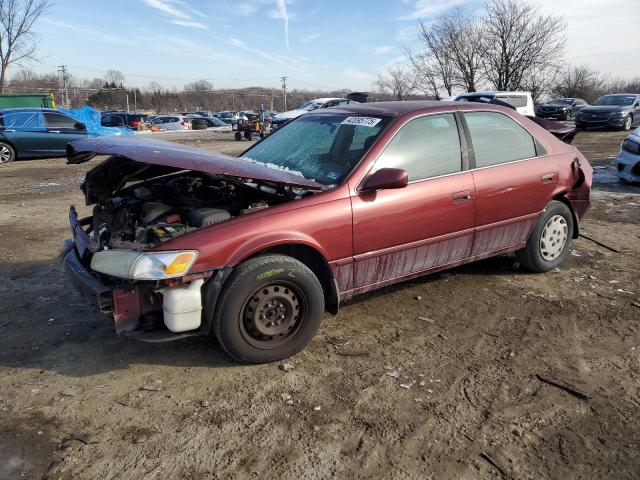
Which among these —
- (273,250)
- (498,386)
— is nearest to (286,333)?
(273,250)

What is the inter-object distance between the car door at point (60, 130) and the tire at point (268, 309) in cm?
1276

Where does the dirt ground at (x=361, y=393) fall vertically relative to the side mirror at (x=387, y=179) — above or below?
below

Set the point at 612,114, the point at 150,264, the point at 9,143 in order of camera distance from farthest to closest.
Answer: the point at 612,114
the point at 9,143
the point at 150,264

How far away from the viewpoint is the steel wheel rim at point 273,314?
300 cm

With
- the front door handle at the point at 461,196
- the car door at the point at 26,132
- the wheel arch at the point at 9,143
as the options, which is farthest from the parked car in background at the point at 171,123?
the front door handle at the point at 461,196

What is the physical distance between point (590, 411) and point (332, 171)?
7.22 ft

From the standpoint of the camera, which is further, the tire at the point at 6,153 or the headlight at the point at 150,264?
the tire at the point at 6,153

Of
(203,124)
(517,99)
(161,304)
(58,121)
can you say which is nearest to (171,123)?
(203,124)

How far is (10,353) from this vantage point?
3273 millimetres

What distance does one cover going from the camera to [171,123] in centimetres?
3269

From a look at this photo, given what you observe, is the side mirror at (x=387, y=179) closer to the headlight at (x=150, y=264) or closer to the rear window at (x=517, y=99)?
the headlight at (x=150, y=264)

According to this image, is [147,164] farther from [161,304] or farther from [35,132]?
[35,132]

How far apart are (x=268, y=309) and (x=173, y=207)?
3.53 ft

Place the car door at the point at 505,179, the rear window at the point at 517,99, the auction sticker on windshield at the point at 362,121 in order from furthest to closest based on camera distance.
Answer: the rear window at the point at 517,99 < the car door at the point at 505,179 < the auction sticker on windshield at the point at 362,121
